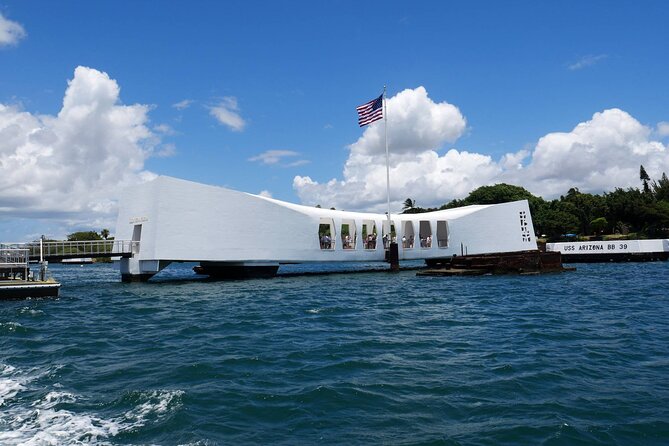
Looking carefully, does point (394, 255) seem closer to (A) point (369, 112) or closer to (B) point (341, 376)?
(A) point (369, 112)

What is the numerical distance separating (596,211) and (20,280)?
71674 millimetres

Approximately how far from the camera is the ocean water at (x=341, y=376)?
5.49 m

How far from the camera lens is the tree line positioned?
5984 centimetres

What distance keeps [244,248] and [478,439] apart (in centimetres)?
2529

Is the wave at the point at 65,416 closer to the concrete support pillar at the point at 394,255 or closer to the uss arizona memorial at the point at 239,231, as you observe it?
the uss arizona memorial at the point at 239,231

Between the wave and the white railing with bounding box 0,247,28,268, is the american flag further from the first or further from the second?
the wave

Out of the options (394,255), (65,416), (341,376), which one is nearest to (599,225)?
(394,255)

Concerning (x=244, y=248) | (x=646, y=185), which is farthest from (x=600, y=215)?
(x=244, y=248)

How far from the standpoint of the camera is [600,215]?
72000 millimetres

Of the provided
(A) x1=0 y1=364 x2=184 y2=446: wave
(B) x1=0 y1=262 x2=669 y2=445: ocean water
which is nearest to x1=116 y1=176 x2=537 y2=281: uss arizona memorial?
(B) x1=0 y1=262 x2=669 y2=445: ocean water

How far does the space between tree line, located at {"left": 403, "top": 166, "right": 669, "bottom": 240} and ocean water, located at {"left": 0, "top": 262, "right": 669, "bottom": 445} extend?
5277cm

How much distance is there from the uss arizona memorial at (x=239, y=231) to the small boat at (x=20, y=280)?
6.16 m

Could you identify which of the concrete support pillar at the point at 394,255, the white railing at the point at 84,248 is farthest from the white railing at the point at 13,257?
the concrete support pillar at the point at 394,255

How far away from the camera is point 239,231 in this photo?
96.0ft
